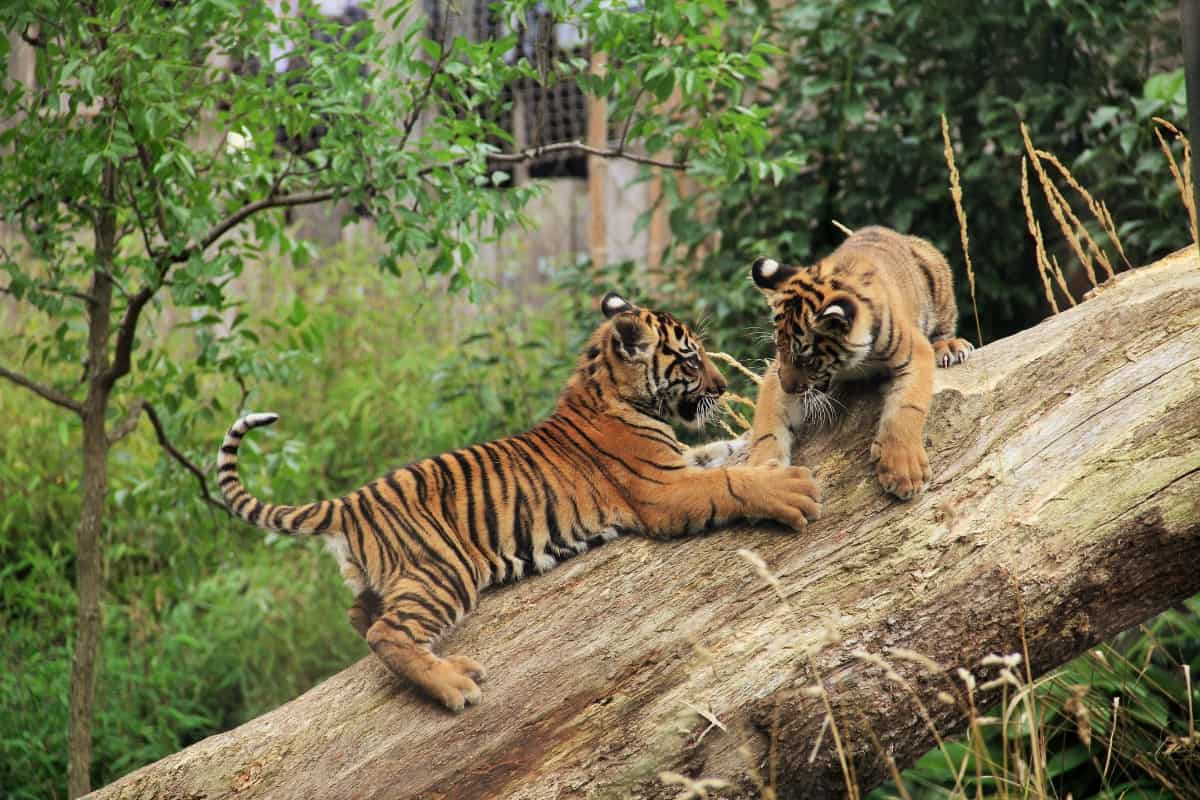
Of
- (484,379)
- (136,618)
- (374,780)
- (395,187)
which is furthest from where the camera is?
(484,379)

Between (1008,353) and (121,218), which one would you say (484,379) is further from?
(1008,353)

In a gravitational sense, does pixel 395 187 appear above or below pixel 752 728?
above

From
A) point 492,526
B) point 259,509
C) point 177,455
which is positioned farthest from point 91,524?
point 492,526

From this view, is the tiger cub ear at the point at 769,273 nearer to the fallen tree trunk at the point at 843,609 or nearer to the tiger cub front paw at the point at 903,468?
the fallen tree trunk at the point at 843,609

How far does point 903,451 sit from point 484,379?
4.22 meters

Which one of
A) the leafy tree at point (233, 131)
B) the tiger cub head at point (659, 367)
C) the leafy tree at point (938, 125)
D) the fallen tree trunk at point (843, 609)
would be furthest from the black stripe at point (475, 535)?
the leafy tree at point (938, 125)

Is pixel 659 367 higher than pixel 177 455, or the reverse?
pixel 659 367

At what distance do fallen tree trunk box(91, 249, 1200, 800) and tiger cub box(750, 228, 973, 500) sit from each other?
8 centimetres

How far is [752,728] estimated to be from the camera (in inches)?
123

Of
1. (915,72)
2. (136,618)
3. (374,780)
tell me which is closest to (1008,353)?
(374,780)

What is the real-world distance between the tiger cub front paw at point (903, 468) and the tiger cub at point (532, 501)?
0.67ft

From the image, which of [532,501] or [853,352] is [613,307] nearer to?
[532,501]

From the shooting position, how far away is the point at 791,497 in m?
3.37

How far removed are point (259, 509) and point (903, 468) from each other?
6.04 ft
